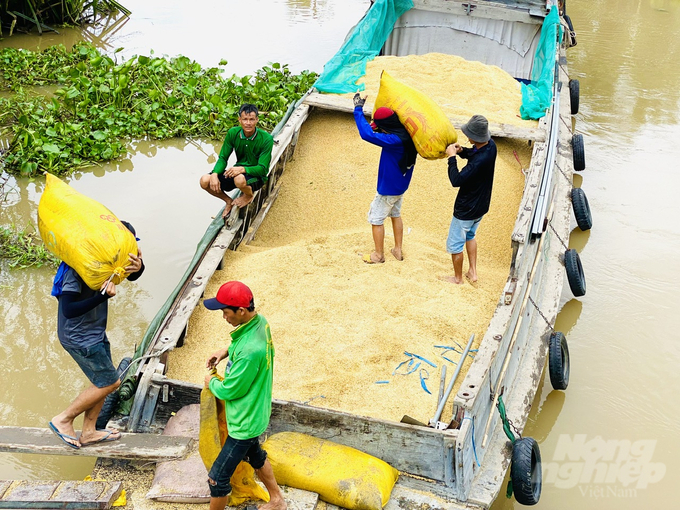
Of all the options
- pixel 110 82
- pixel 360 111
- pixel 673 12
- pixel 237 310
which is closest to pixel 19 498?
pixel 237 310

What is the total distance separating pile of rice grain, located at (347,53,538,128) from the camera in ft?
23.3

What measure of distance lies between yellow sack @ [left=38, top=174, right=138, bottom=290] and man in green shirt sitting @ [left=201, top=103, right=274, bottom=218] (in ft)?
5.88

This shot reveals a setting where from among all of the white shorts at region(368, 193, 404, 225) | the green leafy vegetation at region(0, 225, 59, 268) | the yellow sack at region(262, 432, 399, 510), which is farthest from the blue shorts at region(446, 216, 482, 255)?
the green leafy vegetation at region(0, 225, 59, 268)

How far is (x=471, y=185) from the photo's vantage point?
4.67m

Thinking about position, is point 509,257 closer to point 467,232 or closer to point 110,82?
point 467,232

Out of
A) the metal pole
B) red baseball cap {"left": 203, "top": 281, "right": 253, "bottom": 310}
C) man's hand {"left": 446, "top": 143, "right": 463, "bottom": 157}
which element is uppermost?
man's hand {"left": 446, "top": 143, "right": 463, "bottom": 157}

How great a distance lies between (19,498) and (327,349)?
70.1 inches

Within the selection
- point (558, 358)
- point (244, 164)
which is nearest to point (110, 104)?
point (244, 164)

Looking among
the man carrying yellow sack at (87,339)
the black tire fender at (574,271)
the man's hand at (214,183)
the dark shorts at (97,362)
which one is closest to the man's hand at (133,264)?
the man carrying yellow sack at (87,339)

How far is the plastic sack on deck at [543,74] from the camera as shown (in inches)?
277

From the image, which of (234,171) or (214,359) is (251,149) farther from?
(214,359)

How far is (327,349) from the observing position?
415cm

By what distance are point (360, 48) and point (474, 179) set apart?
14.9 ft

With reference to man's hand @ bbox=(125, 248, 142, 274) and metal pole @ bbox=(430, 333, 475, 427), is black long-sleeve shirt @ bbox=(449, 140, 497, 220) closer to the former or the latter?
metal pole @ bbox=(430, 333, 475, 427)
